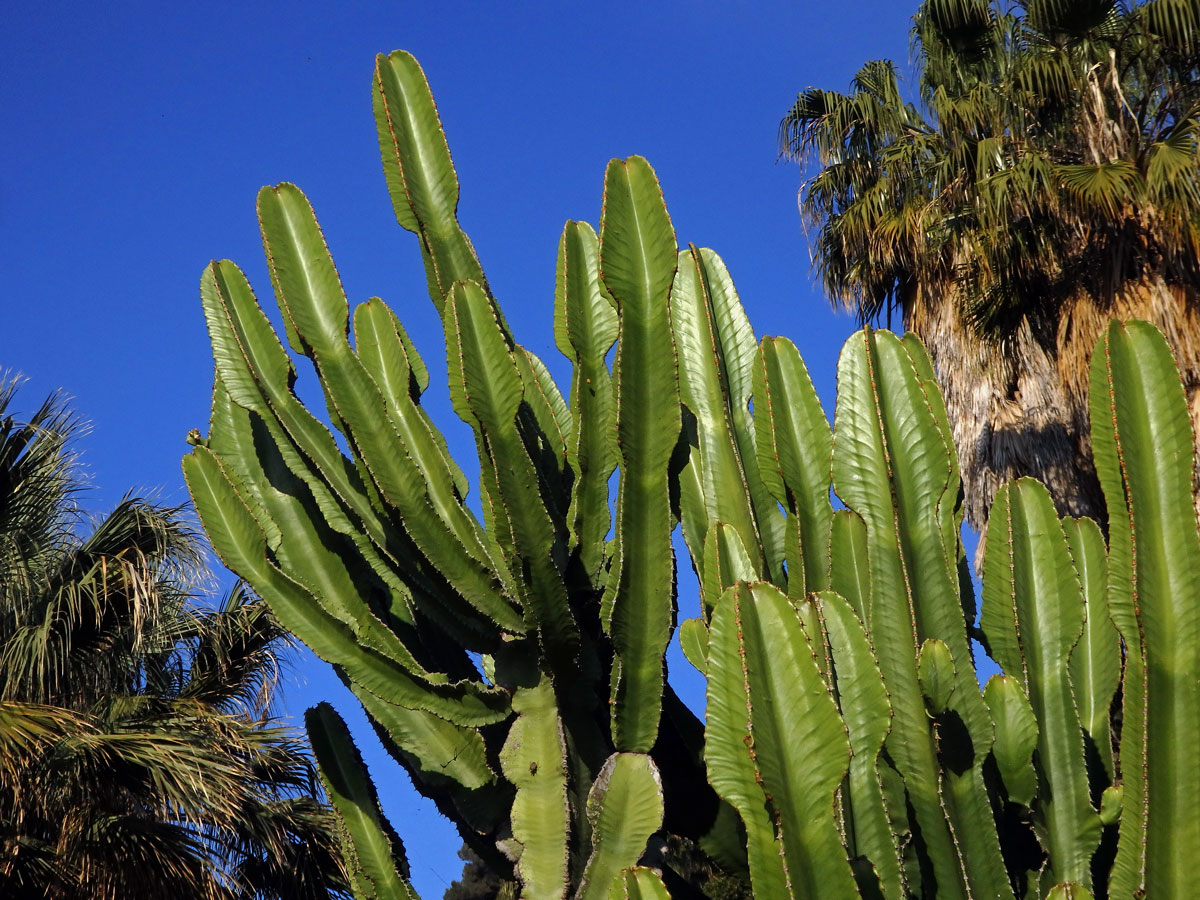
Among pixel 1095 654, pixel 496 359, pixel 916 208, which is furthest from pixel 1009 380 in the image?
pixel 496 359

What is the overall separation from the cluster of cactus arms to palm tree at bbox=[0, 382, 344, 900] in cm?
178

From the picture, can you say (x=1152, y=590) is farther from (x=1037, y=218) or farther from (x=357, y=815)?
(x=1037, y=218)

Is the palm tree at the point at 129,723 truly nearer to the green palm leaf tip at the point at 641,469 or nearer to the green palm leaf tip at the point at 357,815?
the green palm leaf tip at the point at 357,815

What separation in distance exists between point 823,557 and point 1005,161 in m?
5.71

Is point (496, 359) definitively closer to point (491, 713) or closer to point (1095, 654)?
point (491, 713)

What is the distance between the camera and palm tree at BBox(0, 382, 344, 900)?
5227mm

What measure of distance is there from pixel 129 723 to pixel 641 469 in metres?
3.44

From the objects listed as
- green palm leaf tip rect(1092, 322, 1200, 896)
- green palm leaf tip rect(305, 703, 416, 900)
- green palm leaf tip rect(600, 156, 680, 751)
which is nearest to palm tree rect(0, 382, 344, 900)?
green palm leaf tip rect(305, 703, 416, 900)

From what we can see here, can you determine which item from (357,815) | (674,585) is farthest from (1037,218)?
(357,815)

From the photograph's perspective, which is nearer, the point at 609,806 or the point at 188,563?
the point at 609,806

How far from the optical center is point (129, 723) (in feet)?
18.7

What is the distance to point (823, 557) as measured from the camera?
135 inches

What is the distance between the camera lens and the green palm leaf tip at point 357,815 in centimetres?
371

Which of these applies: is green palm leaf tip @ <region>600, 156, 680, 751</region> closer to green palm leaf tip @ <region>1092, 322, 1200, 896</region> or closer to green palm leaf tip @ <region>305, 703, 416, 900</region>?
green palm leaf tip @ <region>305, 703, 416, 900</region>
